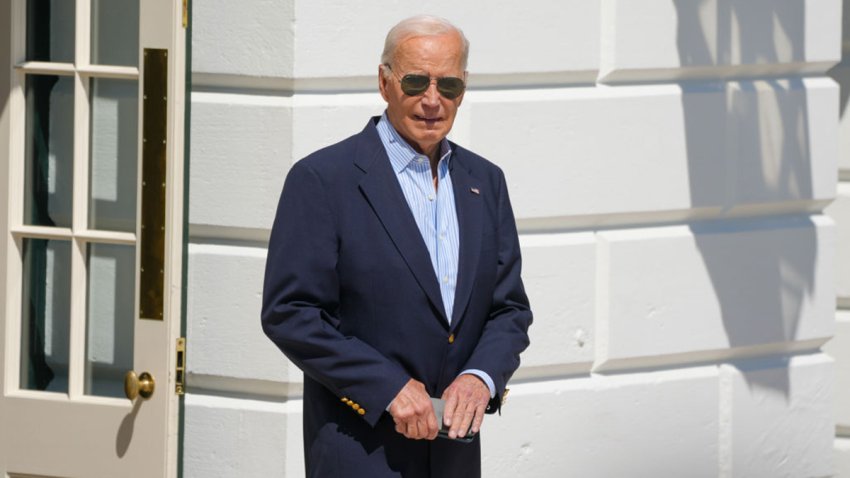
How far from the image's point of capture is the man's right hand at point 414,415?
3.30 m

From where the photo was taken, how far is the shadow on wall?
207 inches

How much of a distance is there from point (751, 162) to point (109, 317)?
86.5 inches

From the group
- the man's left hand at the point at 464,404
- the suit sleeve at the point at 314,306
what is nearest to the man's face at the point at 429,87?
the suit sleeve at the point at 314,306

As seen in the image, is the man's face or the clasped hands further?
the man's face

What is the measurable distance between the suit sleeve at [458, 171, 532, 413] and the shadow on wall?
5.56 feet

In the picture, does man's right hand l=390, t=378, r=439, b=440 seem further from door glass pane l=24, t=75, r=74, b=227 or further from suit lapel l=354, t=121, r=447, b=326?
door glass pane l=24, t=75, r=74, b=227

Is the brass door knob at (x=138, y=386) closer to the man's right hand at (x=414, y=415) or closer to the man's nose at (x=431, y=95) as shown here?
the man's right hand at (x=414, y=415)

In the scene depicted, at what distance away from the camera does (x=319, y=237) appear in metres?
3.40

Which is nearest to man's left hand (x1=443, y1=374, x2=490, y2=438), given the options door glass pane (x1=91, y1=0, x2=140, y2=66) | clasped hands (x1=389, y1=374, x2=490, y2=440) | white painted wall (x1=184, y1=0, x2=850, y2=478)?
clasped hands (x1=389, y1=374, x2=490, y2=440)

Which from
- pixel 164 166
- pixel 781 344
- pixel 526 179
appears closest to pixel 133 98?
pixel 164 166

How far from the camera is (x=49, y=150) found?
4.68m

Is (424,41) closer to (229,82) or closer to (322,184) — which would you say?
(322,184)

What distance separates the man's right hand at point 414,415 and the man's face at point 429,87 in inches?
22.3

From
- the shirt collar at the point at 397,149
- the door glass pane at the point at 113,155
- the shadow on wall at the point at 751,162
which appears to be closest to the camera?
the shirt collar at the point at 397,149
